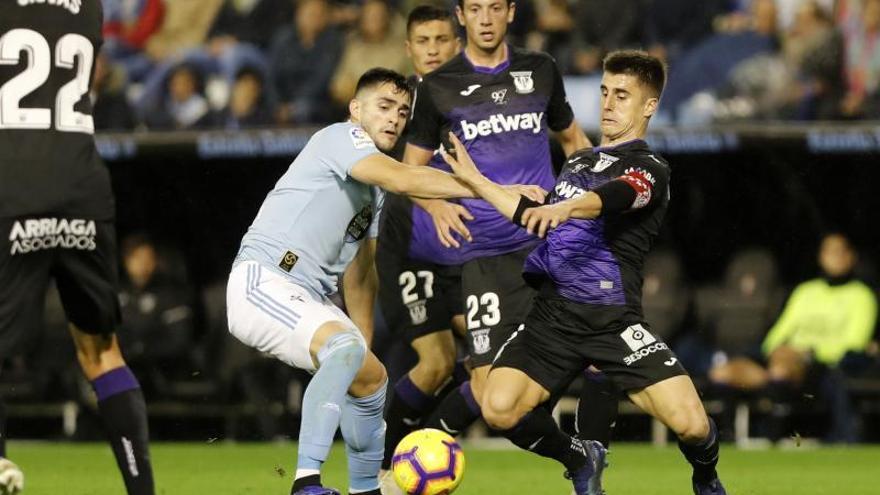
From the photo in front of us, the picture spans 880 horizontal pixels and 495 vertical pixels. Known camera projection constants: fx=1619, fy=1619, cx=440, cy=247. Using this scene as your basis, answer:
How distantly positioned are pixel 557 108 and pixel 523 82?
274mm

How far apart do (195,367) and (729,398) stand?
15.9ft

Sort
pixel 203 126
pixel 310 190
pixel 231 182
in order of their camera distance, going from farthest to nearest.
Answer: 1. pixel 231 182
2. pixel 203 126
3. pixel 310 190

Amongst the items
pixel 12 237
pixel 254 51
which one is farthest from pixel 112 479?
pixel 254 51

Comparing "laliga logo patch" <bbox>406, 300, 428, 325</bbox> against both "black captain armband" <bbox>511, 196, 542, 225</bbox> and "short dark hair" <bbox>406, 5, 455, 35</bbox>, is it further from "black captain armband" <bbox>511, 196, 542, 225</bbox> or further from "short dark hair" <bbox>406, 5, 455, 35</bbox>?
"black captain armband" <bbox>511, 196, 542, 225</bbox>

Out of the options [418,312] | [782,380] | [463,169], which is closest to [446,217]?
[463,169]

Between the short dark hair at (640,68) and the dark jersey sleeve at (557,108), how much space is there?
1085 mm

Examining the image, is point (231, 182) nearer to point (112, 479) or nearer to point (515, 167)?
point (112, 479)

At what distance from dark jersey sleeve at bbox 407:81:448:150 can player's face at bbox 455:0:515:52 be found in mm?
380

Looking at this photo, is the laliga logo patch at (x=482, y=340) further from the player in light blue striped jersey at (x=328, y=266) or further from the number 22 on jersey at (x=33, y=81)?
the number 22 on jersey at (x=33, y=81)

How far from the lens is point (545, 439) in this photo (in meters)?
7.55

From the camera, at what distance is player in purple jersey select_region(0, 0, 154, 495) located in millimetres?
6148

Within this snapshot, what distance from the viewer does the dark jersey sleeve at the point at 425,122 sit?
28.5 feet

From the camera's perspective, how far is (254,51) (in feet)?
48.7

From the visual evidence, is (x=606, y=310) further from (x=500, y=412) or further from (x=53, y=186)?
(x=53, y=186)
